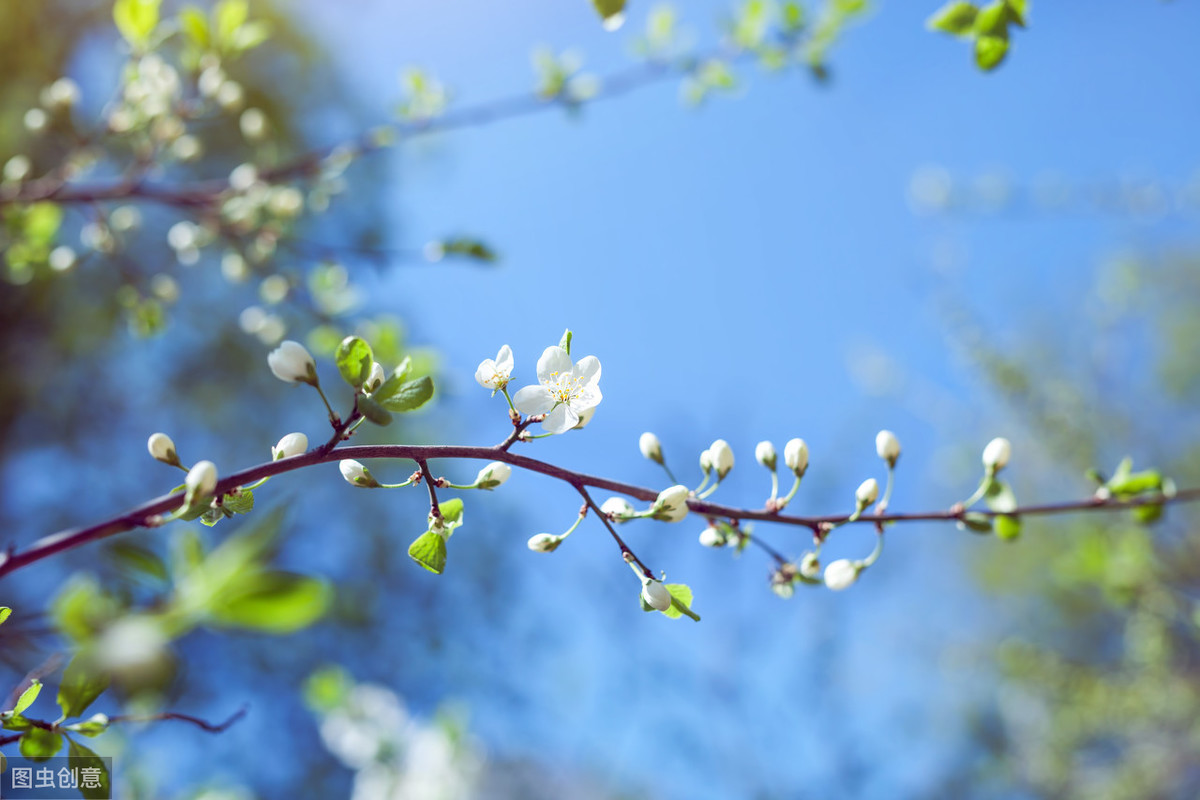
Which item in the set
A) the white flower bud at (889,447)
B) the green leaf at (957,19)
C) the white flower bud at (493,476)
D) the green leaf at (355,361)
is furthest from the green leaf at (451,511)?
the green leaf at (957,19)

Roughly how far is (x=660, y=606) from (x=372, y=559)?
3.54 meters

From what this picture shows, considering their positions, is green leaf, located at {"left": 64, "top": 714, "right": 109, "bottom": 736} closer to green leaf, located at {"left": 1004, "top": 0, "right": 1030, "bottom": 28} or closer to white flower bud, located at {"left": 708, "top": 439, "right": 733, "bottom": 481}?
white flower bud, located at {"left": 708, "top": 439, "right": 733, "bottom": 481}

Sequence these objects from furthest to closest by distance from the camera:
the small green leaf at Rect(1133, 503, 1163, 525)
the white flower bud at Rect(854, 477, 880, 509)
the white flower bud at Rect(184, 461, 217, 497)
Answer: the small green leaf at Rect(1133, 503, 1163, 525) < the white flower bud at Rect(854, 477, 880, 509) < the white flower bud at Rect(184, 461, 217, 497)

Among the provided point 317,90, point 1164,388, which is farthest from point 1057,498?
point 317,90

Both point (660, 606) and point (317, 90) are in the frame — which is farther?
point (317, 90)

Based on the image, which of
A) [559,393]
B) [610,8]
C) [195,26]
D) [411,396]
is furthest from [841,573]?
[195,26]

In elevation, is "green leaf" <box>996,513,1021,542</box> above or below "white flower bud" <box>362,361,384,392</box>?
below

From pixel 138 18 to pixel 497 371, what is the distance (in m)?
0.96

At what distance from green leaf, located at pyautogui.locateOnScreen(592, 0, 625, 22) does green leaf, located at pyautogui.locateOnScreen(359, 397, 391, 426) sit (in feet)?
1.30

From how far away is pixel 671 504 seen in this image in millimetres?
514

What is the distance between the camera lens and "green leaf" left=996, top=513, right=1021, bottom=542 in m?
0.66

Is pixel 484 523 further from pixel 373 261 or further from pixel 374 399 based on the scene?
pixel 374 399

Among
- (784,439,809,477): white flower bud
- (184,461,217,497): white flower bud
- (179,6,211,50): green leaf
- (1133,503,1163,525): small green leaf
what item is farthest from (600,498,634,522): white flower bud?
(179,6,211,50): green leaf

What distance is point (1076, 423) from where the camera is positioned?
2129 mm
